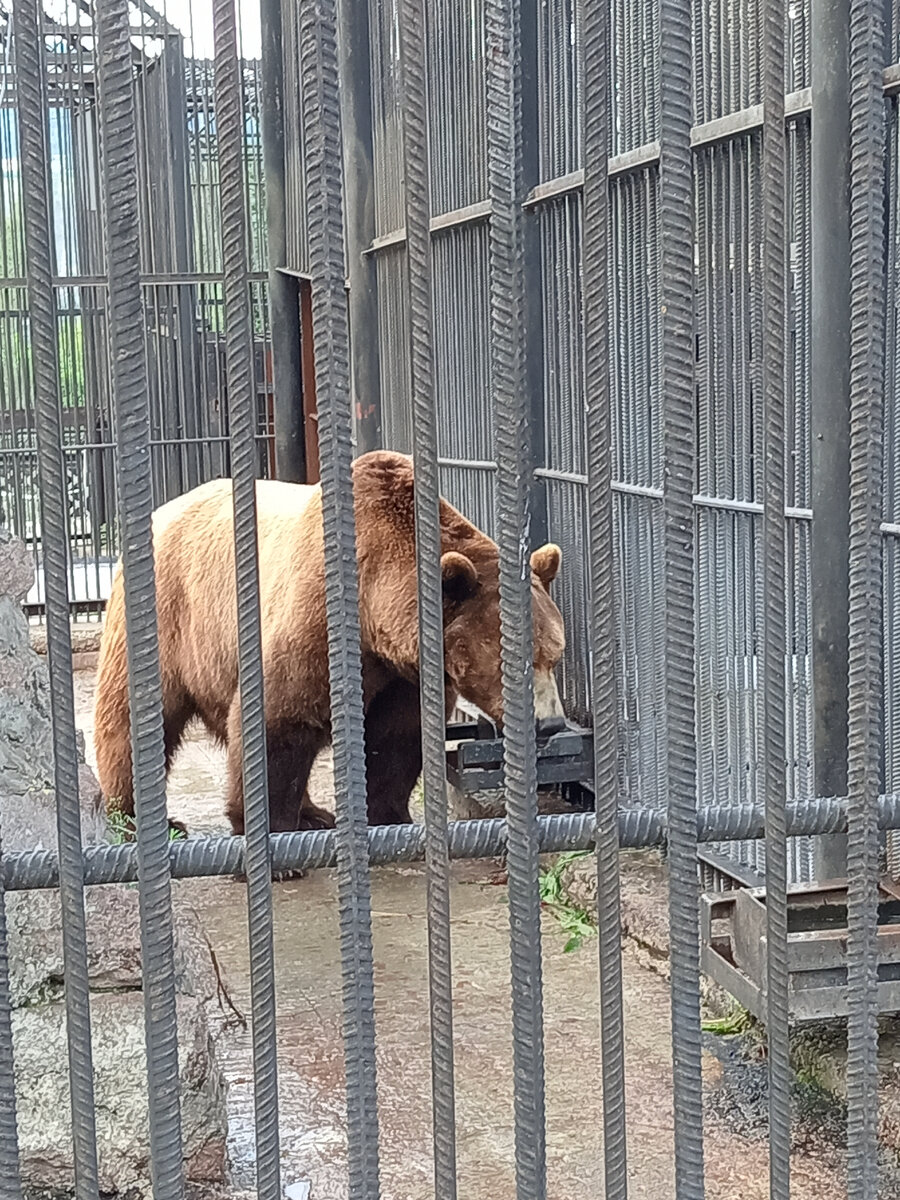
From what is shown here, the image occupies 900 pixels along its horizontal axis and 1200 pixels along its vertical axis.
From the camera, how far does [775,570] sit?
1.65 m

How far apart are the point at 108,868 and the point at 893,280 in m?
2.98

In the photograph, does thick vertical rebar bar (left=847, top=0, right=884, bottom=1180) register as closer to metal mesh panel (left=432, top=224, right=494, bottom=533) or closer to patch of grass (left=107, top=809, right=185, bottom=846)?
patch of grass (left=107, top=809, right=185, bottom=846)

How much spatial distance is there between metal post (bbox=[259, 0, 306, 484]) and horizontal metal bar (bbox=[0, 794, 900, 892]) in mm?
9956

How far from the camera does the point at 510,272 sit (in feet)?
5.19

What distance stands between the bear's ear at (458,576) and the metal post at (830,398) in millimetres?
1573

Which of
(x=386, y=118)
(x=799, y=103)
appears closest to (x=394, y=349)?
(x=386, y=118)

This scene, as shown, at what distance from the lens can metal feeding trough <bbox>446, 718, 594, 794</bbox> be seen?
19.9ft

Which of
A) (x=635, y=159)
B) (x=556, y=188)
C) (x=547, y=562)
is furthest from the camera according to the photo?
(x=556, y=188)

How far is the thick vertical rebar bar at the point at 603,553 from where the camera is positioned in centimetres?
159

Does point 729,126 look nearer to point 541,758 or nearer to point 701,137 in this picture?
point 701,137

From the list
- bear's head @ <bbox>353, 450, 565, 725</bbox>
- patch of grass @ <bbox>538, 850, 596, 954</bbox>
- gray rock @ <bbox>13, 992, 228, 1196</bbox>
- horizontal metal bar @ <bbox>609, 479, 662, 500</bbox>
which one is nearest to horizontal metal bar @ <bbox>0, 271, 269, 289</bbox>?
bear's head @ <bbox>353, 450, 565, 725</bbox>

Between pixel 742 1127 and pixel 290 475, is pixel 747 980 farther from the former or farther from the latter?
pixel 290 475

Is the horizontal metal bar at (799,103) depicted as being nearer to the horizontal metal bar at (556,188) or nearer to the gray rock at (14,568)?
the horizontal metal bar at (556,188)

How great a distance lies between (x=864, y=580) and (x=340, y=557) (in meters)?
0.57
